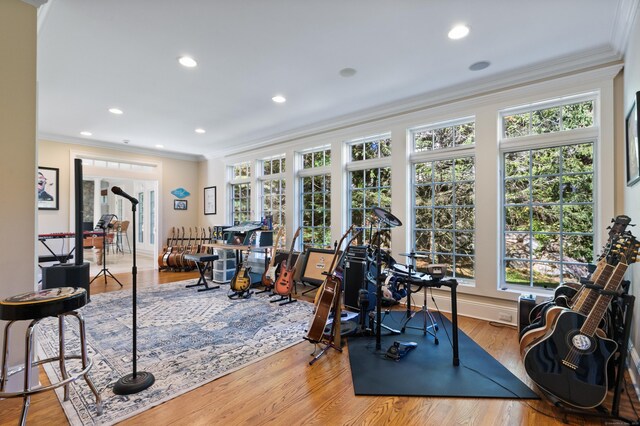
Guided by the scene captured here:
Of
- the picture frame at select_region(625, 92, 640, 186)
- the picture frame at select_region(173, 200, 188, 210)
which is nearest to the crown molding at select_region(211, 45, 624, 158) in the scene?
the picture frame at select_region(625, 92, 640, 186)

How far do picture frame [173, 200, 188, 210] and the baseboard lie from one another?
6076 mm

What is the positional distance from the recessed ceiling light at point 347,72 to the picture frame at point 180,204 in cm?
564

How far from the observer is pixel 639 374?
6.68 feet

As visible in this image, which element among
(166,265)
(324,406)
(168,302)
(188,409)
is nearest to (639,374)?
(324,406)

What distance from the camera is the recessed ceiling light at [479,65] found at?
3.15 metres

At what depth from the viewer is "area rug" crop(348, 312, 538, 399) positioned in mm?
2123

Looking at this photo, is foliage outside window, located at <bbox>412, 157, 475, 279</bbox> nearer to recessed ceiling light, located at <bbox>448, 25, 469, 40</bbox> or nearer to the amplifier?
the amplifier

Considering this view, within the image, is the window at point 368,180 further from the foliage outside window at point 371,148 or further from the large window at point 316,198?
the large window at point 316,198

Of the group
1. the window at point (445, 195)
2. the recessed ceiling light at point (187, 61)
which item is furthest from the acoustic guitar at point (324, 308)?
the recessed ceiling light at point (187, 61)

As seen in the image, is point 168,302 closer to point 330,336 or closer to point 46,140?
point 330,336

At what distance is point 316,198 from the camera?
550cm

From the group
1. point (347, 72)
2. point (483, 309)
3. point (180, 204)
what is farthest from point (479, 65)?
point (180, 204)

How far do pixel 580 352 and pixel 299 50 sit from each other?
10.3ft

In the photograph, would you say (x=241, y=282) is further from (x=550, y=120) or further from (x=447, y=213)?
(x=550, y=120)
